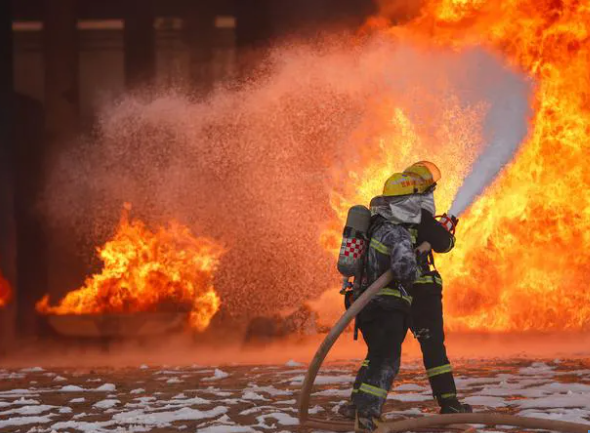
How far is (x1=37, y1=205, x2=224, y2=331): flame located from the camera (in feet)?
41.2

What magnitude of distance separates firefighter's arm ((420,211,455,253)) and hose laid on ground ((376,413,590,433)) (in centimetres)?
116

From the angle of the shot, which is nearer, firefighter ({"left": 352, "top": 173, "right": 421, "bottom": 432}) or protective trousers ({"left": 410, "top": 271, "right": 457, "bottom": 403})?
firefighter ({"left": 352, "top": 173, "right": 421, "bottom": 432})

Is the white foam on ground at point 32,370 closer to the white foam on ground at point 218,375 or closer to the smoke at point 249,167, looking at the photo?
the white foam on ground at point 218,375

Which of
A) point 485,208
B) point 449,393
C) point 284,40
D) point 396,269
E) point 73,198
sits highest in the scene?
point 284,40

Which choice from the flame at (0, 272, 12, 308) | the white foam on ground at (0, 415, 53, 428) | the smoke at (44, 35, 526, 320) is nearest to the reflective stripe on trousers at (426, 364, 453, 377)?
the white foam on ground at (0, 415, 53, 428)

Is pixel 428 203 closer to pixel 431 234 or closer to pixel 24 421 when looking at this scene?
pixel 431 234

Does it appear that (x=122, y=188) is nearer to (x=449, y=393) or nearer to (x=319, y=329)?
(x=319, y=329)

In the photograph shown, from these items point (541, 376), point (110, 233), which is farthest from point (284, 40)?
point (541, 376)

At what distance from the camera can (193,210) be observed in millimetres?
13742

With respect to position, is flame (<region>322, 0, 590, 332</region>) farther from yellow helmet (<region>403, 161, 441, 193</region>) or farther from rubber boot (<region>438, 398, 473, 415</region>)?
rubber boot (<region>438, 398, 473, 415</region>)

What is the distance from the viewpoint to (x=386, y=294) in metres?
5.59

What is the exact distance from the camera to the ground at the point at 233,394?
5.94 m

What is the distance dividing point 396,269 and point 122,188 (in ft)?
29.3

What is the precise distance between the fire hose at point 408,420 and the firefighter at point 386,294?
0.51ft
